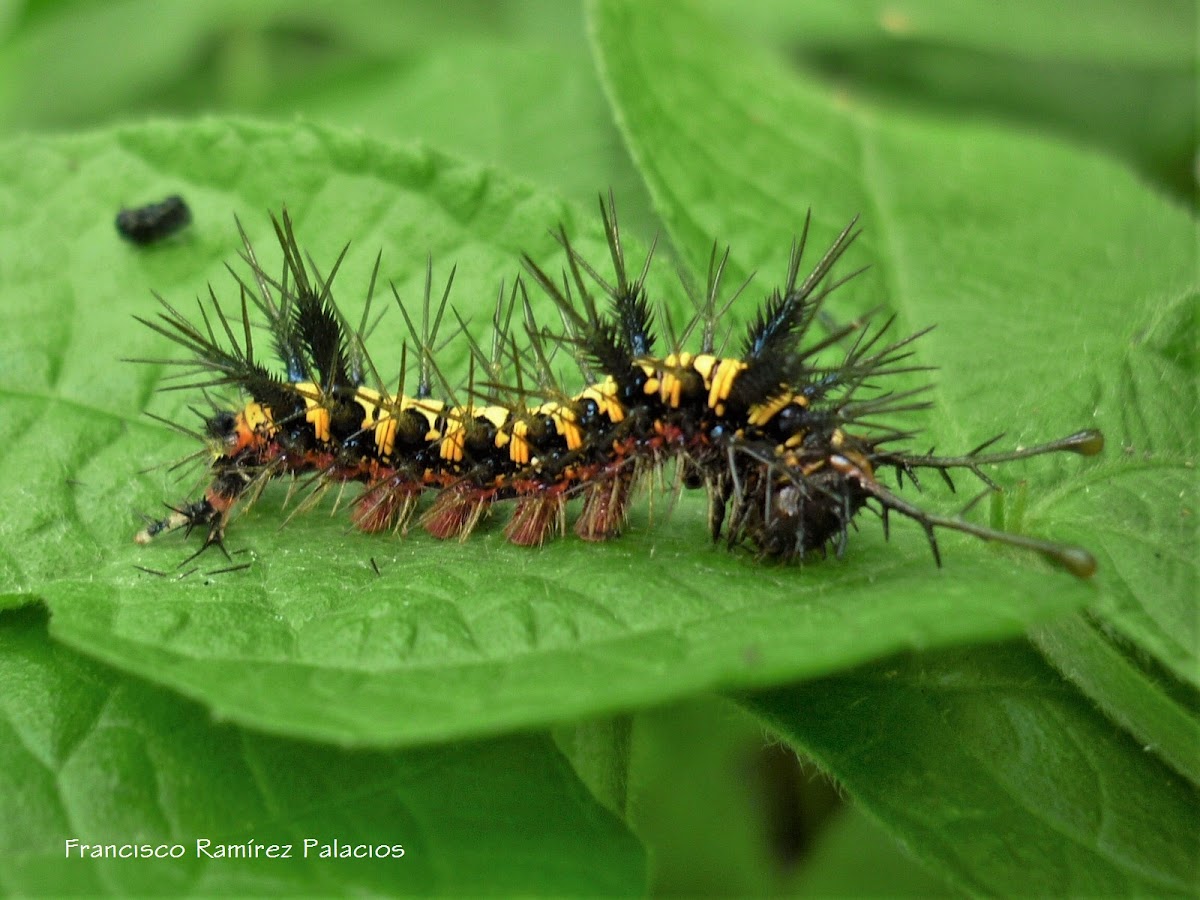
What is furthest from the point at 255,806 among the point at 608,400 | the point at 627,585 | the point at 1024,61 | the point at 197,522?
the point at 1024,61

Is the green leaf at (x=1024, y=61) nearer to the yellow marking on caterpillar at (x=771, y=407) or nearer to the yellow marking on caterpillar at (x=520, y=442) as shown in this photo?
the yellow marking on caterpillar at (x=771, y=407)

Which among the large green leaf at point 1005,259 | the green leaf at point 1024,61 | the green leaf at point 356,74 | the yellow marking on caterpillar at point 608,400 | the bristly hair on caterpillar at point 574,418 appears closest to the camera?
the large green leaf at point 1005,259

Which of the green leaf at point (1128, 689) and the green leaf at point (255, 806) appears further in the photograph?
the green leaf at point (1128, 689)

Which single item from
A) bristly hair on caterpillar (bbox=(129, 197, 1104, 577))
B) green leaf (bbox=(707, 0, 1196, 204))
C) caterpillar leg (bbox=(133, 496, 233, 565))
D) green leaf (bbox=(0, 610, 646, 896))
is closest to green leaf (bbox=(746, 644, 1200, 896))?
bristly hair on caterpillar (bbox=(129, 197, 1104, 577))

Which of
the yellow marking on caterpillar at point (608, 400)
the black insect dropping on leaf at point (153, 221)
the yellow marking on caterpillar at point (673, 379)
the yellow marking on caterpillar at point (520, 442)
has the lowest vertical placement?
the yellow marking on caterpillar at point (520, 442)

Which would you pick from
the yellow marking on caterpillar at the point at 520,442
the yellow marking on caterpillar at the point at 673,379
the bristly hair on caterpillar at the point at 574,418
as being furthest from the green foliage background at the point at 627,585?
the yellow marking on caterpillar at the point at 673,379

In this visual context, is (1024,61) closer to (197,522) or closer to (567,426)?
(567,426)

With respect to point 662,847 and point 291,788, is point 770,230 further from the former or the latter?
point 662,847
